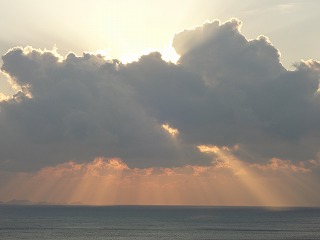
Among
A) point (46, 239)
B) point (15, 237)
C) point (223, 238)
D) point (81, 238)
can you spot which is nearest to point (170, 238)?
point (223, 238)

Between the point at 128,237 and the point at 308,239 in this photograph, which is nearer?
the point at 308,239

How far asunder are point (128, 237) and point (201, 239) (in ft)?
87.5

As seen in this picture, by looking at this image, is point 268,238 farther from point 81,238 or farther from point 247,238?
point 81,238

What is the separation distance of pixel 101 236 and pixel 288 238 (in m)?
65.6

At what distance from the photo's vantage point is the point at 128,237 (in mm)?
180750

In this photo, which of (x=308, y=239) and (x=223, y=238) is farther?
(x=223, y=238)

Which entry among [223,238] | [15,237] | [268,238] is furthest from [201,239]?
[15,237]

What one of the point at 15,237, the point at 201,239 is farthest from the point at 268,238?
the point at 15,237

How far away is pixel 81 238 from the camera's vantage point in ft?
572

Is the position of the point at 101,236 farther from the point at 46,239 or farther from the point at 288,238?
the point at 288,238

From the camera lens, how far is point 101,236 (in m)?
183

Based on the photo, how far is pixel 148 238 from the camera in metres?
177

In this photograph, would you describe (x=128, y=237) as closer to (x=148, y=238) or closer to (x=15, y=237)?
(x=148, y=238)

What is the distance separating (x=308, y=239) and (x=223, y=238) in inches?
1133
